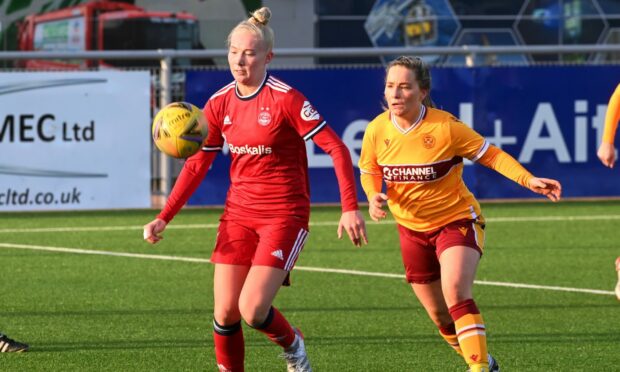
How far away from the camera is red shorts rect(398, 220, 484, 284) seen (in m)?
7.47

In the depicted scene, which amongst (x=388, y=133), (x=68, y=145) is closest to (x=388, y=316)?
(x=388, y=133)

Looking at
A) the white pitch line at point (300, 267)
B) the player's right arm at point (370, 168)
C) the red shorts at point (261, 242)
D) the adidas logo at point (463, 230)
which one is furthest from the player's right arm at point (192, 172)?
the white pitch line at point (300, 267)

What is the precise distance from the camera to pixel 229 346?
7336 mm

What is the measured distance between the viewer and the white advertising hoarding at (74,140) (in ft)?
51.8

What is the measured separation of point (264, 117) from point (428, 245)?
1.16 m

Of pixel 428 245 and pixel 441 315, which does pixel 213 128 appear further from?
pixel 441 315

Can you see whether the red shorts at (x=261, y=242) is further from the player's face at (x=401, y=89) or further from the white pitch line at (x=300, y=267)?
the white pitch line at (x=300, y=267)

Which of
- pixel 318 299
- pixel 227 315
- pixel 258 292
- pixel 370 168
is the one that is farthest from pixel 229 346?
pixel 318 299

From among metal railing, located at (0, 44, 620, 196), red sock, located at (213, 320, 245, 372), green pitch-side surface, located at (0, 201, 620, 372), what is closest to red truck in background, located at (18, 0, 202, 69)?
metal railing, located at (0, 44, 620, 196)

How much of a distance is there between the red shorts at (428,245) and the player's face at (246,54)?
124 cm

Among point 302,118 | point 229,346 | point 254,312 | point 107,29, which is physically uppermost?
point 302,118

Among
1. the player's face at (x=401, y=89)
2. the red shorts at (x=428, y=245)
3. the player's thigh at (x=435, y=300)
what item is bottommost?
the player's thigh at (x=435, y=300)

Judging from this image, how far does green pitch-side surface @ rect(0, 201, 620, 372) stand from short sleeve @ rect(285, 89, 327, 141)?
1.61 meters

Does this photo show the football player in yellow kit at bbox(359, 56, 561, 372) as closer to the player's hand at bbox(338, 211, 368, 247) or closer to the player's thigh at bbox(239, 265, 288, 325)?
the player's hand at bbox(338, 211, 368, 247)
